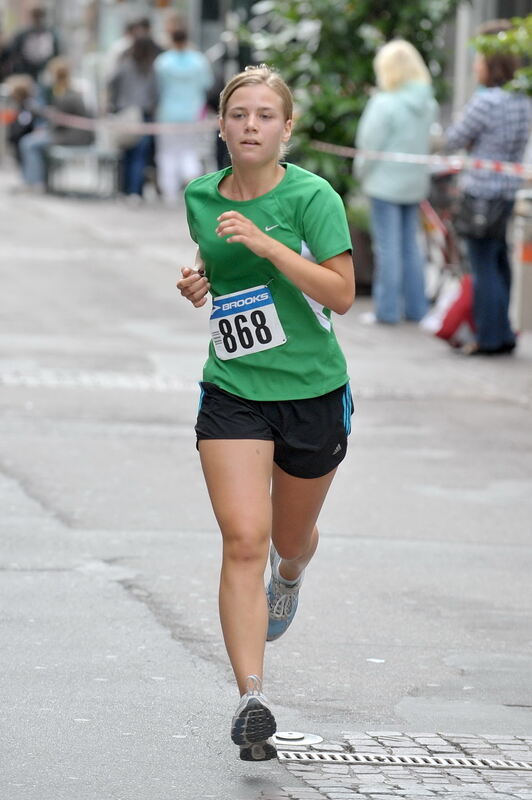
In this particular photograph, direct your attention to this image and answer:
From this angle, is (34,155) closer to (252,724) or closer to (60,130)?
(60,130)

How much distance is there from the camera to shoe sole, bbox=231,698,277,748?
4621 millimetres

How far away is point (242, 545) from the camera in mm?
4836

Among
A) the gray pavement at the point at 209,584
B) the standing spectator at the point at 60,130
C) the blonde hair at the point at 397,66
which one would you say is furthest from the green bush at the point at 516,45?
the standing spectator at the point at 60,130

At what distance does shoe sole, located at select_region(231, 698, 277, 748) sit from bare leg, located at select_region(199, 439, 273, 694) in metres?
0.16

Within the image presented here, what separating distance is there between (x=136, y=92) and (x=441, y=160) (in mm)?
11285

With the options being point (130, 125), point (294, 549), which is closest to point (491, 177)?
point (294, 549)

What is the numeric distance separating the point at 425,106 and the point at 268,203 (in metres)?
A: 9.60

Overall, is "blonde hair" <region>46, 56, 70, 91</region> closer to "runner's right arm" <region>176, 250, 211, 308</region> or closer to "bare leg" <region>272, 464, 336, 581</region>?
"bare leg" <region>272, 464, 336, 581</region>

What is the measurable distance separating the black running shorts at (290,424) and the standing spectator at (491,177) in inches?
304

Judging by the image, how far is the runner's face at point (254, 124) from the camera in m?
4.91

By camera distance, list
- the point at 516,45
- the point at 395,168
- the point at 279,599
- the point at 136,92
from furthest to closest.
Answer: the point at 136,92
the point at 395,168
the point at 516,45
the point at 279,599

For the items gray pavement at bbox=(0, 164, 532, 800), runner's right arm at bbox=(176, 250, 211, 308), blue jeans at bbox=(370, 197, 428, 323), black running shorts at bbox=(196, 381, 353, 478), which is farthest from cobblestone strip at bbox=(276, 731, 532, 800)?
blue jeans at bbox=(370, 197, 428, 323)

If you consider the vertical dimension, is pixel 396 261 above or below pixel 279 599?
below

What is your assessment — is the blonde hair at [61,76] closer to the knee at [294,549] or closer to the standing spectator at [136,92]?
the standing spectator at [136,92]
